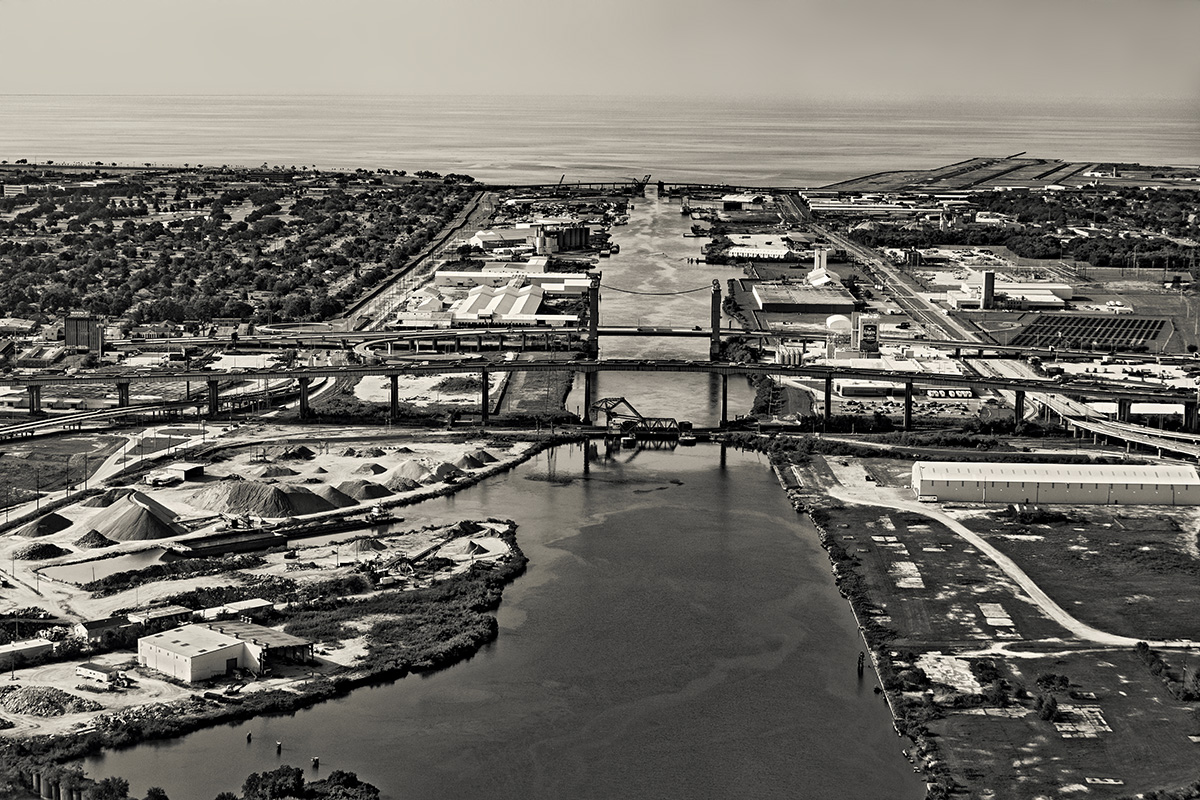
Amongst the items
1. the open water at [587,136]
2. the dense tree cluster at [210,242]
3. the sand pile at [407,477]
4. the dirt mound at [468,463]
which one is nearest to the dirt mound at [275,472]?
the sand pile at [407,477]

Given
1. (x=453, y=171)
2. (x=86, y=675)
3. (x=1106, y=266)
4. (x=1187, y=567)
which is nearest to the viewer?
(x=86, y=675)

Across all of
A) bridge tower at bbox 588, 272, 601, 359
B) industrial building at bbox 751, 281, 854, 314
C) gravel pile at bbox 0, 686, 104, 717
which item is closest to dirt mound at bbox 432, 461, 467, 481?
gravel pile at bbox 0, 686, 104, 717

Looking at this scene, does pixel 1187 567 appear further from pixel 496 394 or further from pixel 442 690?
pixel 496 394

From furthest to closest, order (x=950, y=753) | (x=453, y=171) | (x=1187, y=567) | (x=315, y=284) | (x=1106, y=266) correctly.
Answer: (x=453, y=171)
(x=1106, y=266)
(x=315, y=284)
(x=1187, y=567)
(x=950, y=753)

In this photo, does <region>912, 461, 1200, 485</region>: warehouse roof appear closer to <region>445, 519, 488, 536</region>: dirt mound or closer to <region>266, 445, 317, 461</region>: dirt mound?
<region>445, 519, 488, 536</region>: dirt mound

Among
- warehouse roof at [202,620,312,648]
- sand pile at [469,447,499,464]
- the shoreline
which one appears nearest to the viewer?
the shoreline

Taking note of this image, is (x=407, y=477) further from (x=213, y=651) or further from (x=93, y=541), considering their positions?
(x=213, y=651)

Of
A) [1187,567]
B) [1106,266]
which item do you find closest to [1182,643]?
[1187,567]
